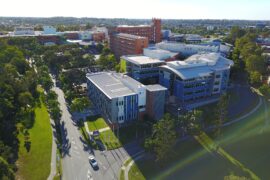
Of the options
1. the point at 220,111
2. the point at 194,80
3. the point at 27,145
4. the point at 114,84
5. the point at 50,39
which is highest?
the point at 50,39

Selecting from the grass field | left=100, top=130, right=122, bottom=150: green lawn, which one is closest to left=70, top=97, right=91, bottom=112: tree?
left=100, top=130, right=122, bottom=150: green lawn

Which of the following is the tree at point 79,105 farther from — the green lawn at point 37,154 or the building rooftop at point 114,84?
the green lawn at point 37,154

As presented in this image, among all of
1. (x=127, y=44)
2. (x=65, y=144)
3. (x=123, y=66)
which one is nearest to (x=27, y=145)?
(x=65, y=144)

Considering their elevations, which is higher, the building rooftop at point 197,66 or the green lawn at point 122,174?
the building rooftop at point 197,66

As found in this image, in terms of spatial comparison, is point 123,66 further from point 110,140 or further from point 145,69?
point 110,140

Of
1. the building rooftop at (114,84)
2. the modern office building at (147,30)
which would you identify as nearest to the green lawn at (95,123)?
the building rooftop at (114,84)

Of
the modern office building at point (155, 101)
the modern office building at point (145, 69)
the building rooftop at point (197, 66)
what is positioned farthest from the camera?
the modern office building at point (145, 69)

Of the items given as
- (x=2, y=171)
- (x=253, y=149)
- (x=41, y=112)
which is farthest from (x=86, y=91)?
(x=253, y=149)
